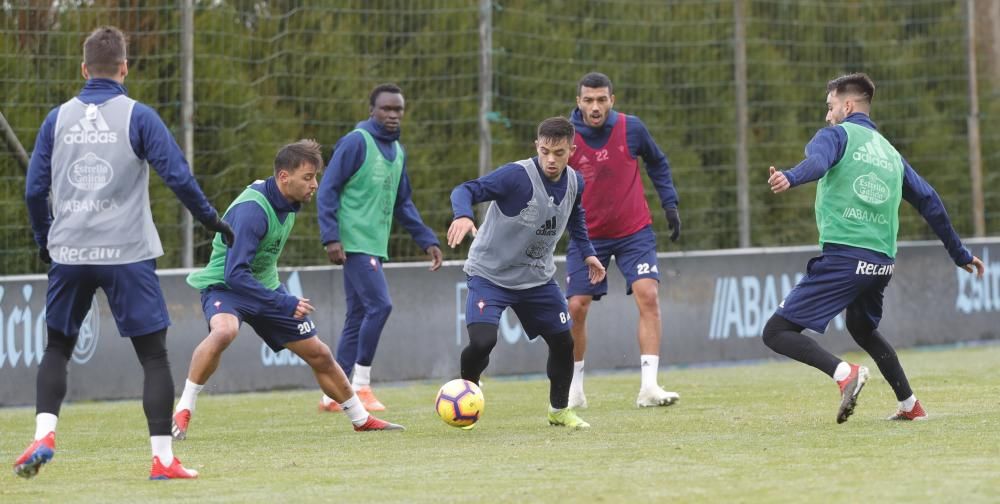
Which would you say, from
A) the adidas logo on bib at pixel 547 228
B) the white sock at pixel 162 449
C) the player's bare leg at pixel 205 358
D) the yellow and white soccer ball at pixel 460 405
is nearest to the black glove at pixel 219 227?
the white sock at pixel 162 449

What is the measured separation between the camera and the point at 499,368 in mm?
13898

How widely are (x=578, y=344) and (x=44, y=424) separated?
4515 millimetres

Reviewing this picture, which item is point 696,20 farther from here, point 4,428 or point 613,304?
point 4,428

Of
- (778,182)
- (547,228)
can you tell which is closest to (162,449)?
(547,228)

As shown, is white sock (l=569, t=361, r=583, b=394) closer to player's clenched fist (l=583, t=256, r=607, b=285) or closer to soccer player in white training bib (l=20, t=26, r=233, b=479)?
player's clenched fist (l=583, t=256, r=607, b=285)

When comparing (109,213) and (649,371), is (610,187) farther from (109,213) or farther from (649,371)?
(109,213)

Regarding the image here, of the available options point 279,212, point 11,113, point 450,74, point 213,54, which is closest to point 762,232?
point 450,74

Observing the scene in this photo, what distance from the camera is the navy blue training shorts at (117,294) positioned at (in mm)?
6891

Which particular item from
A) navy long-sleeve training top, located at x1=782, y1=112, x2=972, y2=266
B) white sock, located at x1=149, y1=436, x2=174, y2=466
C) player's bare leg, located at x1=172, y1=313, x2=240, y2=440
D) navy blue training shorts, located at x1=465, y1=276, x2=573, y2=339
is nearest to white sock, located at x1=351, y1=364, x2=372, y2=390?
player's bare leg, located at x1=172, y1=313, x2=240, y2=440

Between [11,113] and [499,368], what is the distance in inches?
178

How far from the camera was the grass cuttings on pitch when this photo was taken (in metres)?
6.26

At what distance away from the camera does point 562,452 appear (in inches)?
301

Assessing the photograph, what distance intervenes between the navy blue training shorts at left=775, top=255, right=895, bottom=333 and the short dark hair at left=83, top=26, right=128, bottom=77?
12.7 feet

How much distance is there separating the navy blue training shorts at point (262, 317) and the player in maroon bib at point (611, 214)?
224 cm
